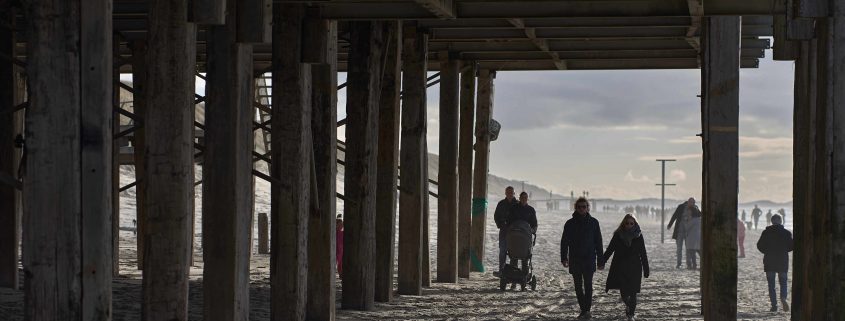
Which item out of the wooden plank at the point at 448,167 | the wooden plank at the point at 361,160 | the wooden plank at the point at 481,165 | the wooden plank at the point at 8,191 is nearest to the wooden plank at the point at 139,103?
the wooden plank at the point at 8,191

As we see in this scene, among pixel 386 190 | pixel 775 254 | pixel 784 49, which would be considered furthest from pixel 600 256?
pixel 775 254

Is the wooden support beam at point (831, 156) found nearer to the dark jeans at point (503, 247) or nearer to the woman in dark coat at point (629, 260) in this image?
the woman in dark coat at point (629, 260)

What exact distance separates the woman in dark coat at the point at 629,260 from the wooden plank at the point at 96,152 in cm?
836

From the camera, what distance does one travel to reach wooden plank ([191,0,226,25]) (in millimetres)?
8938

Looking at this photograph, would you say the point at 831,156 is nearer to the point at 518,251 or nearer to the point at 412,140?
the point at 412,140

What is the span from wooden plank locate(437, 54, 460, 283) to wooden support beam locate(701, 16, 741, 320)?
7.09m

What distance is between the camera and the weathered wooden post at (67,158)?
7016 mm

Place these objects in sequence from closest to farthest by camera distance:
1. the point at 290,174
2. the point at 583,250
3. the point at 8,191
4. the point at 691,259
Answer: the point at 290,174 → the point at 8,191 → the point at 583,250 → the point at 691,259

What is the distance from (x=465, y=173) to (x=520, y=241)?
8.93ft

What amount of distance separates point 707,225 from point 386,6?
3623 millimetres

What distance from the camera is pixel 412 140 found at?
16531 millimetres

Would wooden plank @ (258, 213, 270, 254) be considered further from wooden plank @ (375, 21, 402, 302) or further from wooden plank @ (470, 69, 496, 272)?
wooden plank @ (375, 21, 402, 302)

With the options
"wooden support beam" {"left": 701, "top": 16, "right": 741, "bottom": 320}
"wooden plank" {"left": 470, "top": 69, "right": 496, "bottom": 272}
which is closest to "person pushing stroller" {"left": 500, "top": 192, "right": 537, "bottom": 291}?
"wooden plank" {"left": 470, "top": 69, "right": 496, "bottom": 272}

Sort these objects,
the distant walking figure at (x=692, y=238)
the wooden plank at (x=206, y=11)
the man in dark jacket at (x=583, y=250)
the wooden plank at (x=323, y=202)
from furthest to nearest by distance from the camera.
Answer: the distant walking figure at (x=692, y=238)
the man in dark jacket at (x=583, y=250)
the wooden plank at (x=323, y=202)
the wooden plank at (x=206, y=11)
